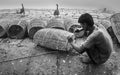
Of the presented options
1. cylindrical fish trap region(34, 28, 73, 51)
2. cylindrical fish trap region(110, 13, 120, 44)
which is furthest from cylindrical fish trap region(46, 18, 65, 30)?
cylindrical fish trap region(110, 13, 120, 44)

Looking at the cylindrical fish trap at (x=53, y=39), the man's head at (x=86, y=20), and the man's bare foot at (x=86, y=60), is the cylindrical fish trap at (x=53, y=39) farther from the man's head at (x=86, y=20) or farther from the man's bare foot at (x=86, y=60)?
the man's head at (x=86, y=20)

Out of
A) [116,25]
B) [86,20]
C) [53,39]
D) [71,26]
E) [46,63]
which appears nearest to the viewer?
[86,20]

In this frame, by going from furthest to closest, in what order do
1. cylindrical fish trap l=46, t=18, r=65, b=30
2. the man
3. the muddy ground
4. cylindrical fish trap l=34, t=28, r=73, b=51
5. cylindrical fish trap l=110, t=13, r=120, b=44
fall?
cylindrical fish trap l=46, t=18, r=65, b=30, cylindrical fish trap l=110, t=13, r=120, b=44, cylindrical fish trap l=34, t=28, r=73, b=51, the muddy ground, the man

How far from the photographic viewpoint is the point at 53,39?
3.06m

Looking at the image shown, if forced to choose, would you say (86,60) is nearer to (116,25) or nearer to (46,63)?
(46,63)

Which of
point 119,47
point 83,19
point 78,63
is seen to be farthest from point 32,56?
point 119,47

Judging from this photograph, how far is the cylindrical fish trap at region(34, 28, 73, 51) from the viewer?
2.97m

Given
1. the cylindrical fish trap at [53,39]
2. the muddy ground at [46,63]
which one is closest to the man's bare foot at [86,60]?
the muddy ground at [46,63]

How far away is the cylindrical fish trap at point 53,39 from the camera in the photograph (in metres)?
2.97

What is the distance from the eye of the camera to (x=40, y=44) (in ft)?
10.7

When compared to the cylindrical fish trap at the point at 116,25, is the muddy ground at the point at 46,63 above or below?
below

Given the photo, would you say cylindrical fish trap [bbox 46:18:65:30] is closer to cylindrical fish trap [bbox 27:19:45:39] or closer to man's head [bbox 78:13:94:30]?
cylindrical fish trap [bbox 27:19:45:39]

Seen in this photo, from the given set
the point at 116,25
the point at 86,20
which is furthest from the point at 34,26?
the point at 116,25

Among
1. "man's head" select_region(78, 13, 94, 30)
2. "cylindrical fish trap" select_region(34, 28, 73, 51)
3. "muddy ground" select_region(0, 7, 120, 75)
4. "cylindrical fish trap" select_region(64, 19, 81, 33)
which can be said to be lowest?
"muddy ground" select_region(0, 7, 120, 75)
